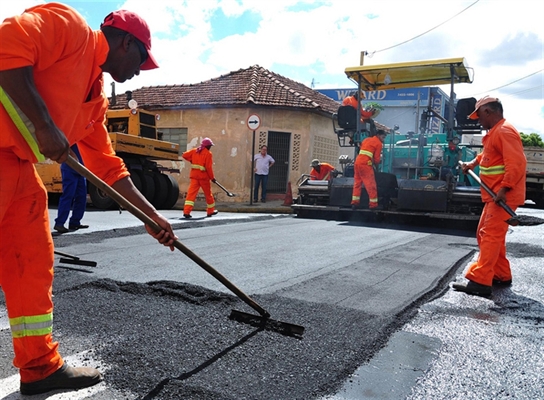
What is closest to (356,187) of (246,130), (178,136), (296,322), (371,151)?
(371,151)

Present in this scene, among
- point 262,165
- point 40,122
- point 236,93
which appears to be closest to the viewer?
point 40,122

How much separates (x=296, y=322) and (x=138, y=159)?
9.91 metres

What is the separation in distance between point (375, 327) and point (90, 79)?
200 cm

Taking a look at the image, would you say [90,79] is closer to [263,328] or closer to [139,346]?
[139,346]

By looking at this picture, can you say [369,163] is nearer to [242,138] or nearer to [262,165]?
[262,165]

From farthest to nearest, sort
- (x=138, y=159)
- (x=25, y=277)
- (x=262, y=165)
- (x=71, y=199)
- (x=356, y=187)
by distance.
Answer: (x=262, y=165)
(x=138, y=159)
(x=356, y=187)
(x=71, y=199)
(x=25, y=277)

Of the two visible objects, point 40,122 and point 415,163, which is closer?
point 40,122

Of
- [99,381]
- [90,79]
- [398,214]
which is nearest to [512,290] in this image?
[99,381]

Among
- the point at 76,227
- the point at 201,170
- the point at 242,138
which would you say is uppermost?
the point at 242,138

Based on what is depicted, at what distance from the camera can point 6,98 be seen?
1767mm

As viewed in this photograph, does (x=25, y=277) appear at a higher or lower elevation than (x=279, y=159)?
lower

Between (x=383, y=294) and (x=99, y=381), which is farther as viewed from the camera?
(x=383, y=294)

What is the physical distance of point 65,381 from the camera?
1965 mm

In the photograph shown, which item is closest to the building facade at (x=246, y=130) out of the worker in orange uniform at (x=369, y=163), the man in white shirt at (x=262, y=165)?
the man in white shirt at (x=262, y=165)
